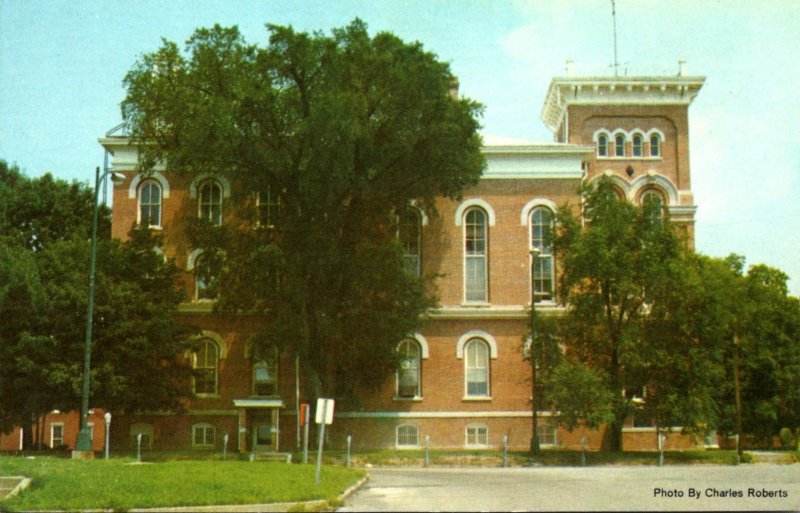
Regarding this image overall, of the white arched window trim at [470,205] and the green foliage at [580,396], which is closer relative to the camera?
the green foliage at [580,396]

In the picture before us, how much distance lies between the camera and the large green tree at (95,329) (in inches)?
1442

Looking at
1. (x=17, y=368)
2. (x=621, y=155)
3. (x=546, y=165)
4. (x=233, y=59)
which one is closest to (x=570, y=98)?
(x=621, y=155)

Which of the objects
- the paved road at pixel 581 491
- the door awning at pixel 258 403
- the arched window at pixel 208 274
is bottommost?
the paved road at pixel 581 491

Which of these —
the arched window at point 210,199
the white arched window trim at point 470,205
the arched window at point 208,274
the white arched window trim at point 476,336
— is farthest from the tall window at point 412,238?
the arched window at point 208,274

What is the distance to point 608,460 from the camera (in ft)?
117

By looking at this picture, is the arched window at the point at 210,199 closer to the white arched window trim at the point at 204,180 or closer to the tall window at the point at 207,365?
the white arched window trim at the point at 204,180

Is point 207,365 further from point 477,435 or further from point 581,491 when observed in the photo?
point 581,491

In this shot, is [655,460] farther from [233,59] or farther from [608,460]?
[233,59]

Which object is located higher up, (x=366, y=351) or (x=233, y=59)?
(x=233, y=59)

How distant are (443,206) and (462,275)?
3.23 meters

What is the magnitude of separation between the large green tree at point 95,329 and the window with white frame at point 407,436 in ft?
31.2

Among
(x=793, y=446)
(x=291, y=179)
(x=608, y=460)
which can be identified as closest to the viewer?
(x=608, y=460)

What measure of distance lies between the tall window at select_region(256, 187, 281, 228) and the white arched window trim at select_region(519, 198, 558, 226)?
11.3 m

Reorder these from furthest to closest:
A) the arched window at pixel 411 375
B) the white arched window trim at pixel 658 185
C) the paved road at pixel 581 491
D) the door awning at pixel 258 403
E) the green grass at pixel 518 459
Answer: the white arched window trim at pixel 658 185
the arched window at pixel 411 375
the door awning at pixel 258 403
the green grass at pixel 518 459
the paved road at pixel 581 491
